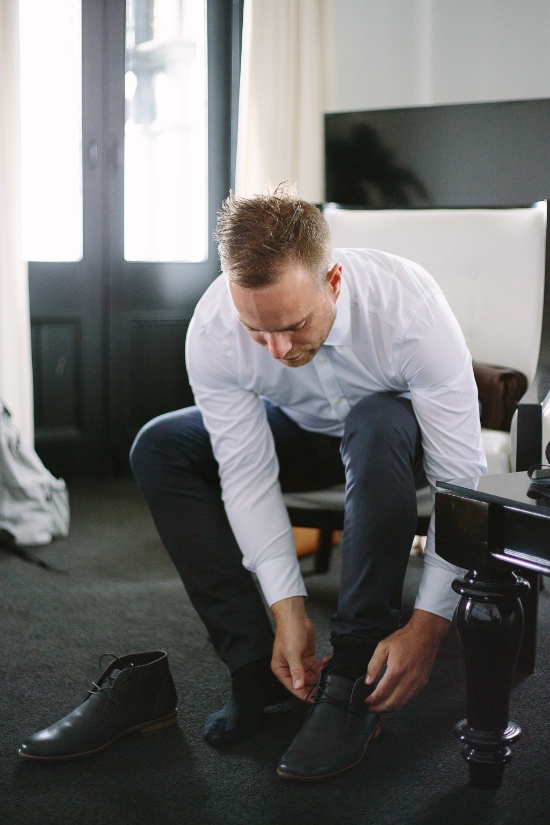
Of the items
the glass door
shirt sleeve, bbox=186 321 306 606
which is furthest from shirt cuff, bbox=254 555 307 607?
the glass door

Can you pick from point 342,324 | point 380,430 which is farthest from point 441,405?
point 342,324

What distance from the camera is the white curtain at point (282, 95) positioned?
3.12 m

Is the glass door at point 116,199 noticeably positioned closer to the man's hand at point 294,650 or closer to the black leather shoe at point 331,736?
the man's hand at point 294,650

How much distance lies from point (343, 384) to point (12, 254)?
5.79 feet

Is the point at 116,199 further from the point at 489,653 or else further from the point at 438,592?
the point at 489,653

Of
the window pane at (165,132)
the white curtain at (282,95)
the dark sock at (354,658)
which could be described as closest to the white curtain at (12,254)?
the window pane at (165,132)

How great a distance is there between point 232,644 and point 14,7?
224 centimetres

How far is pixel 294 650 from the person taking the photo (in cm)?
123

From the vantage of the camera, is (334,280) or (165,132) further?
(165,132)

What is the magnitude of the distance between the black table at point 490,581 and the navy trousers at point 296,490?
0.45ft

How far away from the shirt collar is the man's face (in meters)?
0.09

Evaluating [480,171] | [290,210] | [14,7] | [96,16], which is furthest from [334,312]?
[96,16]

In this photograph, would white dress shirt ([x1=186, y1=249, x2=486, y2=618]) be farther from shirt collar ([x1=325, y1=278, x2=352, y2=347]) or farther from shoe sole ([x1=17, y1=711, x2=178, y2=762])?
shoe sole ([x1=17, y1=711, x2=178, y2=762])

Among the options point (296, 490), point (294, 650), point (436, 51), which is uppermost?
point (436, 51)
